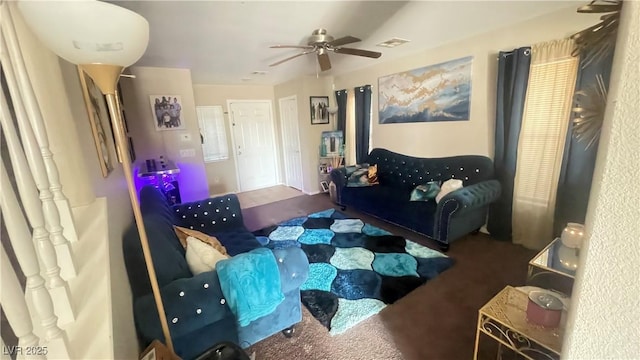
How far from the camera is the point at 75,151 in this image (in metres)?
1.05

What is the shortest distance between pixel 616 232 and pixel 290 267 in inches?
50.0

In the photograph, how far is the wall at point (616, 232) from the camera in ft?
1.72

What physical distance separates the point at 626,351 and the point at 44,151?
1.67 metres

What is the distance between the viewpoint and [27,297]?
2.27 feet

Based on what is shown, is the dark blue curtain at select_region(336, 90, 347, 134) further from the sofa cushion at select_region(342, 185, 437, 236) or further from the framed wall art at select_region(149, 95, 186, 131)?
the framed wall art at select_region(149, 95, 186, 131)

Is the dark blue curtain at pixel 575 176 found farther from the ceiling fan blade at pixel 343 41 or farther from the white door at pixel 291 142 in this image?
the white door at pixel 291 142

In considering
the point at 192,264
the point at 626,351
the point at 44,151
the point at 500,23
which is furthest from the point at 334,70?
the point at 626,351

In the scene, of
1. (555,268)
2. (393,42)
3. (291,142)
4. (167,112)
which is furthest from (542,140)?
(167,112)

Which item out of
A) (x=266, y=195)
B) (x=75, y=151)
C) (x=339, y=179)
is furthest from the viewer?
(x=266, y=195)

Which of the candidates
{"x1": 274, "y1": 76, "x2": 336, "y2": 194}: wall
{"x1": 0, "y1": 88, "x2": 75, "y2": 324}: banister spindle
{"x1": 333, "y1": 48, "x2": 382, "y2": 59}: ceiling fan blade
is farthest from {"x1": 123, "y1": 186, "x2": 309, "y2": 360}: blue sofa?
{"x1": 274, "y1": 76, "x2": 336, "y2": 194}: wall

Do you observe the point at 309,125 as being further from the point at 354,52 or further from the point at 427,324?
the point at 427,324

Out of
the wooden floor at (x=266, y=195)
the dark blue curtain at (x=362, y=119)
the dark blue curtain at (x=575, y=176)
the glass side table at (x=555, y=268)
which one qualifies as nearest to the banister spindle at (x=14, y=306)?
the glass side table at (x=555, y=268)

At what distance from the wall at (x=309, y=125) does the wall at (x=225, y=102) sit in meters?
0.58

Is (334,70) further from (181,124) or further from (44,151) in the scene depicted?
(44,151)
